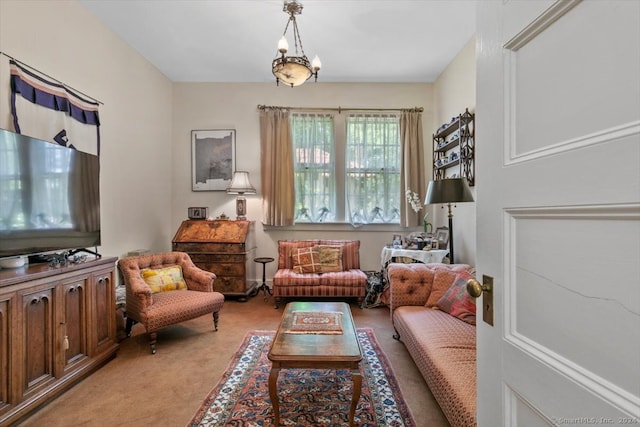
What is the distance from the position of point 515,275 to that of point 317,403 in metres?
1.70

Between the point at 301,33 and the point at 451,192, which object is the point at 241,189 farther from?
the point at 451,192

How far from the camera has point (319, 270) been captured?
4012mm

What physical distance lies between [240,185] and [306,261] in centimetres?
142

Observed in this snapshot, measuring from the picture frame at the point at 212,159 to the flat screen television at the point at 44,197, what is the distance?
80.5 inches

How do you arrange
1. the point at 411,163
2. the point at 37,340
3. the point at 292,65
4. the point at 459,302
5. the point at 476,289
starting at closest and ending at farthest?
the point at 476,289 < the point at 37,340 < the point at 459,302 < the point at 292,65 < the point at 411,163

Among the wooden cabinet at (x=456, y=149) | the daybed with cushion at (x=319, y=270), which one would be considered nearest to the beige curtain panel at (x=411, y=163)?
the wooden cabinet at (x=456, y=149)

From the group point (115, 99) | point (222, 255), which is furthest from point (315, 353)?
point (115, 99)

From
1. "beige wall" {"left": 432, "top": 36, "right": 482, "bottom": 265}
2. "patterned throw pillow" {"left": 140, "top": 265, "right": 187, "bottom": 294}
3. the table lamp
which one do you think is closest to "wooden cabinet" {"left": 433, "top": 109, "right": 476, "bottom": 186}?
"beige wall" {"left": 432, "top": 36, "right": 482, "bottom": 265}

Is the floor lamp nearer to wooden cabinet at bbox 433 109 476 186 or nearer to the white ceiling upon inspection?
wooden cabinet at bbox 433 109 476 186

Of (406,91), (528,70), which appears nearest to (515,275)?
(528,70)

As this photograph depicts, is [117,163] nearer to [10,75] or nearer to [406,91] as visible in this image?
[10,75]

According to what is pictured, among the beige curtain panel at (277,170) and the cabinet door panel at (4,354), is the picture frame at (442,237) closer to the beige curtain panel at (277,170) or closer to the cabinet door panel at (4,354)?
the beige curtain panel at (277,170)

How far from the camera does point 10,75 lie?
2260 millimetres

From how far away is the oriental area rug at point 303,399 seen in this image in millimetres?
1758
